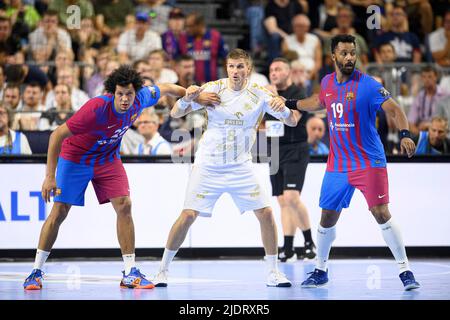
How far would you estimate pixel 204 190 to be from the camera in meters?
7.95

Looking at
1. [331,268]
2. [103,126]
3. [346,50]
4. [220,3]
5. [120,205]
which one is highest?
[220,3]

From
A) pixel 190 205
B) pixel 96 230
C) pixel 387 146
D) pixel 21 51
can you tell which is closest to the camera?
pixel 190 205

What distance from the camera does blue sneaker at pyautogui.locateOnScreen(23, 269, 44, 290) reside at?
7848mm

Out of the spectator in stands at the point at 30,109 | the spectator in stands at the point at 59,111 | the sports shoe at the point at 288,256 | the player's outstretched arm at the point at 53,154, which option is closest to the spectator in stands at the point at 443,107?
the sports shoe at the point at 288,256

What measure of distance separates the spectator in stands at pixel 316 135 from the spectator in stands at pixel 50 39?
4.05 metres

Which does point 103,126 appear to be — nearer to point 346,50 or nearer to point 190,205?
point 190,205

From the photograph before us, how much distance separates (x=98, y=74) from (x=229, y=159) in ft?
17.6

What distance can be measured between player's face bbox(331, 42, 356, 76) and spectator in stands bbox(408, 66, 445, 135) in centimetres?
461

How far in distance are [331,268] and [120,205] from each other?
2834mm

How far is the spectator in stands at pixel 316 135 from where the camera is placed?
37.6 feet

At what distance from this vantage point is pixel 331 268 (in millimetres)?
9711

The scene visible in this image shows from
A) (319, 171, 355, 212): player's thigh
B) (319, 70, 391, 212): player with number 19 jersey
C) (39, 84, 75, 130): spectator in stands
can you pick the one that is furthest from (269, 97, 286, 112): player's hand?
(39, 84, 75, 130): spectator in stands
